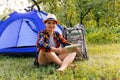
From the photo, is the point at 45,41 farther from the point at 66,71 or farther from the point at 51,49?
the point at 66,71

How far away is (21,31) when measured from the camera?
22.9 feet

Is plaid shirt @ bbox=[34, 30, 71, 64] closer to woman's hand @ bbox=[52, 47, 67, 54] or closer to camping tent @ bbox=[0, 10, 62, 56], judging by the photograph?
woman's hand @ bbox=[52, 47, 67, 54]

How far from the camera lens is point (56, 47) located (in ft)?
16.3

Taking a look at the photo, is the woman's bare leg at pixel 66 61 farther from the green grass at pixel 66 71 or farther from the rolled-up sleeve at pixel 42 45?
the rolled-up sleeve at pixel 42 45

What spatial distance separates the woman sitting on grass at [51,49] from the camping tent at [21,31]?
1408 millimetres

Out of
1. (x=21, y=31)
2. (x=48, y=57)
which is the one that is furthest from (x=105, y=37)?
(x=48, y=57)

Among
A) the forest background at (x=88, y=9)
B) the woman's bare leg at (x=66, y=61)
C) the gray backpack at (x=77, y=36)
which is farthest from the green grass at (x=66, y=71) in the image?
the forest background at (x=88, y=9)

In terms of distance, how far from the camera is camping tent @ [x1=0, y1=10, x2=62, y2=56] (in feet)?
20.9

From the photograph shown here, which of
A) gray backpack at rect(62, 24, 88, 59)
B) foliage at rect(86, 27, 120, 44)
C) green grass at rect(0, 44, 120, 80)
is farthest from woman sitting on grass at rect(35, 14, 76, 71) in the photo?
foliage at rect(86, 27, 120, 44)

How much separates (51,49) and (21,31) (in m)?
2.56

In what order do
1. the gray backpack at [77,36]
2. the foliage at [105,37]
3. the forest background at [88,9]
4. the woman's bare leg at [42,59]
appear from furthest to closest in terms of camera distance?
1. the forest background at [88,9]
2. the foliage at [105,37]
3. the gray backpack at [77,36]
4. the woman's bare leg at [42,59]

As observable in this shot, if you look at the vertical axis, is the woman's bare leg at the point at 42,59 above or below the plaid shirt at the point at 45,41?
below

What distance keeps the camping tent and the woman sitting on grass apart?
141 cm

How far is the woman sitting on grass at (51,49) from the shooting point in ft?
14.9
